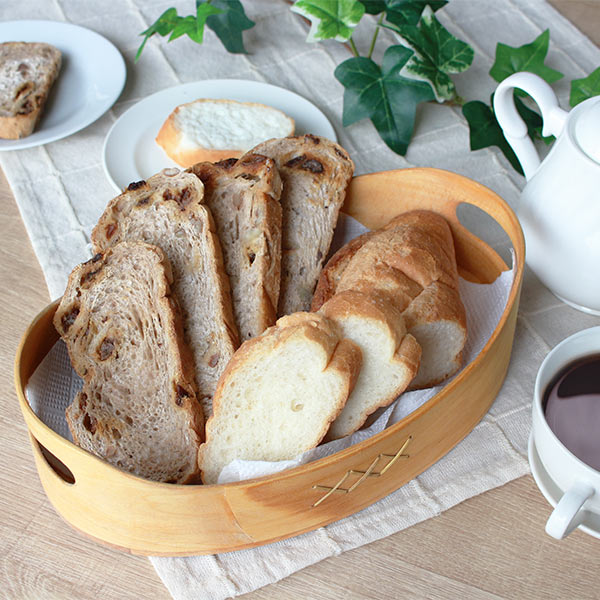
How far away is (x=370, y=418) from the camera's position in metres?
0.89

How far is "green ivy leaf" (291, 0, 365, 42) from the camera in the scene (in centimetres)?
137

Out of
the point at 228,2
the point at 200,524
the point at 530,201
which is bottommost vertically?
the point at 200,524

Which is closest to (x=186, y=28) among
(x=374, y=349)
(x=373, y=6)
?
(x=373, y=6)

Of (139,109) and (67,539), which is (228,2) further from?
(67,539)

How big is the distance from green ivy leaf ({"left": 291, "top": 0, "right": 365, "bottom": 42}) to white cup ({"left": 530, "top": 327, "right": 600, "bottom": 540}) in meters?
0.82

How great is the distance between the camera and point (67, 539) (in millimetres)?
882

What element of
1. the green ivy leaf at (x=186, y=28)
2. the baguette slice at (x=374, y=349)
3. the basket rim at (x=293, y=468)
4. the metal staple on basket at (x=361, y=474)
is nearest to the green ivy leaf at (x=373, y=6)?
the green ivy leaf at (x=186, y=28)

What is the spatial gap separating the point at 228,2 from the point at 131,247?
0.80m

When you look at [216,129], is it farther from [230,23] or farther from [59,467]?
[59,467]

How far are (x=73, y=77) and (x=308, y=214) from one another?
0.74m

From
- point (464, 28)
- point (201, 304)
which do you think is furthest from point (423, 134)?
point (201, 304)

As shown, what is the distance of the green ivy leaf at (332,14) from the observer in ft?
4.49

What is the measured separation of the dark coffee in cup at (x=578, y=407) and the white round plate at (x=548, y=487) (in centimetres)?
8

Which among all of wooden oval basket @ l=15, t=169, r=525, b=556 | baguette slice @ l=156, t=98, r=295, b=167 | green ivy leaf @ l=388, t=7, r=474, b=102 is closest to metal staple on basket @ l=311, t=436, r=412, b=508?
wooden oval basket @ l=15, t=169, r=525, b=556
